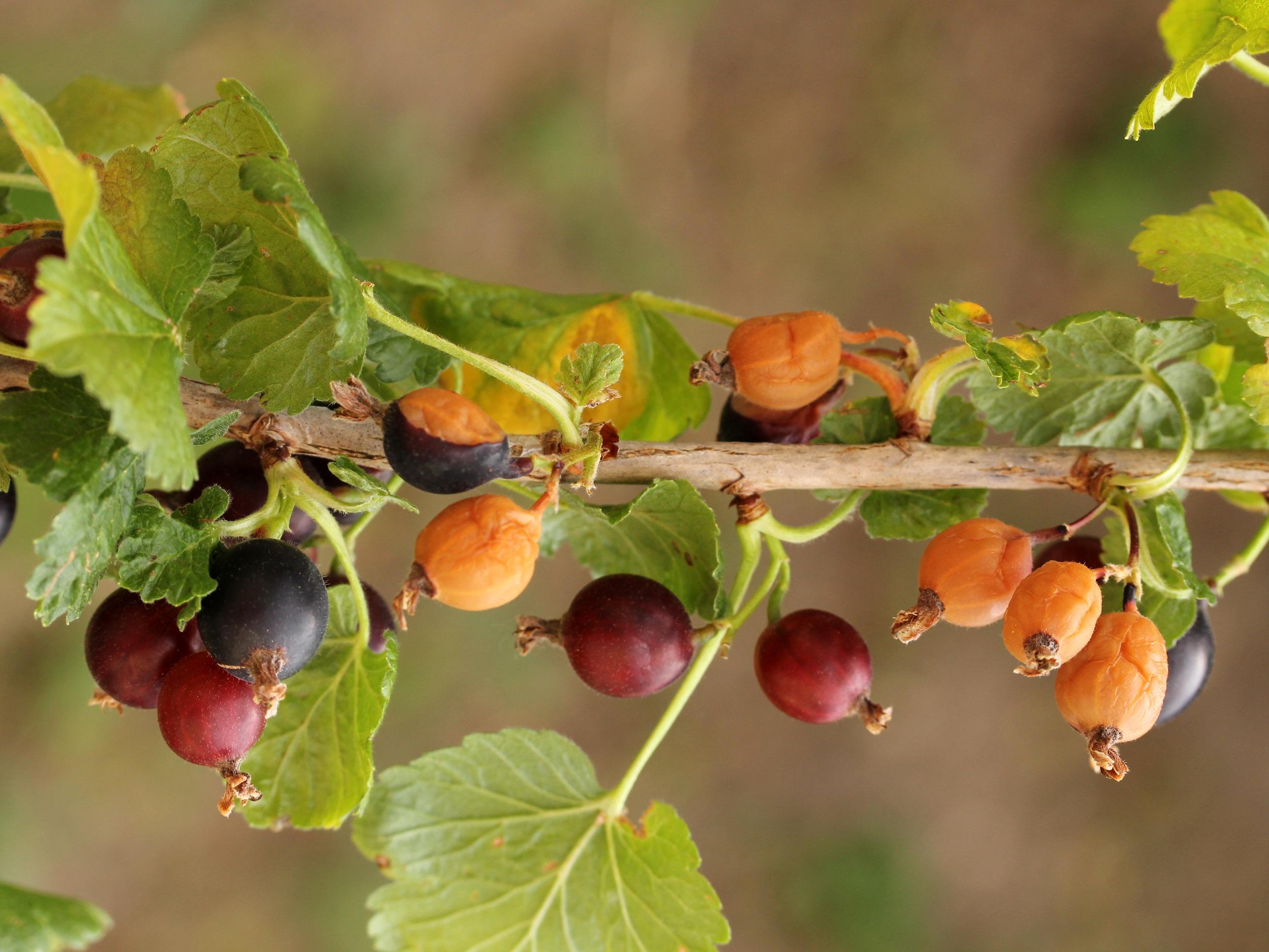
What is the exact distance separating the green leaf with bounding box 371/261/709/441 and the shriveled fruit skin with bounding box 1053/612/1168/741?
0.52 m

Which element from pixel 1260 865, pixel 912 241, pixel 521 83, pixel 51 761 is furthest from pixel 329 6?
pixel 1260 865

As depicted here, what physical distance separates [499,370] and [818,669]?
0.40m

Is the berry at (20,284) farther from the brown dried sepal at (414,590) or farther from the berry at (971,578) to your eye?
the berry at (971,578)

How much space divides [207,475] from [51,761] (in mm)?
2563

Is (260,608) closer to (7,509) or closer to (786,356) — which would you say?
(7,509)

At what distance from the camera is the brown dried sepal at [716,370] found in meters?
0.85

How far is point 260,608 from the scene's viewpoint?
0.64 metres

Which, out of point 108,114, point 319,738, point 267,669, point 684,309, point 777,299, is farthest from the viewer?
point 777,299

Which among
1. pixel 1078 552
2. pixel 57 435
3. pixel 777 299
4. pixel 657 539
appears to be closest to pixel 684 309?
pixel 657 539

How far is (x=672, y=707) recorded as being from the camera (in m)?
0.84

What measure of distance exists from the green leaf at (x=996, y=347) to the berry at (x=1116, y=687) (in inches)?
8.0

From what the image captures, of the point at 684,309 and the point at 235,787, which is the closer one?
the point at 235,787

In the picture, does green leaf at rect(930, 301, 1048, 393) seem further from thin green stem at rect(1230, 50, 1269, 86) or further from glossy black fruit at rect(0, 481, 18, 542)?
glossy black fruit at rect(0, 481, 18, 542)

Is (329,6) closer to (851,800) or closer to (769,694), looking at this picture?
(769,694)
